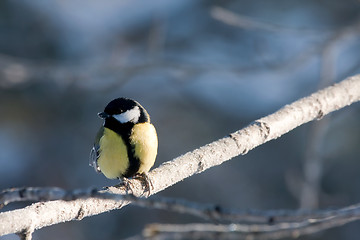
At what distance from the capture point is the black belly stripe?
9.02 ft

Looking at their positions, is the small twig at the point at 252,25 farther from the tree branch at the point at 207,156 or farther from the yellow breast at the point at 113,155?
the yellow breast at the point at 113,155

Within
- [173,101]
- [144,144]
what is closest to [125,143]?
[144,144]

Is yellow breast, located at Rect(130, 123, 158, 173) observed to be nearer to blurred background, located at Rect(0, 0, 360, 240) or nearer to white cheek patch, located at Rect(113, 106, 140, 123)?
white cheek patch, located at Rect(113, 106, 140, 123)

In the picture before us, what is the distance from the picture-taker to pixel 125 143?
281 centimetres

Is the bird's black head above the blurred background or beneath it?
beneath

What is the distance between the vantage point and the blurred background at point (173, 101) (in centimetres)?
612

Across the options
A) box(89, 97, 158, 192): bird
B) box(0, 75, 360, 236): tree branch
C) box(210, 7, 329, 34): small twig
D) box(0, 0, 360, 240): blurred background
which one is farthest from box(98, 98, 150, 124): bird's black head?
box(0, 0, 360, 240): blurred background

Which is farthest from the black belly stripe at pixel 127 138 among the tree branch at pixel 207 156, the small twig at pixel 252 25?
the small twig at pixel 252 25

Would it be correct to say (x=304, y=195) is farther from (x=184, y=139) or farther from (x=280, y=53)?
(x=280, y=53)

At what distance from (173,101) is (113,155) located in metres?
4.68

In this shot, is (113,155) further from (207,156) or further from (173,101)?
(173,101)

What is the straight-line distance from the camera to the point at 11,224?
146 centimetres

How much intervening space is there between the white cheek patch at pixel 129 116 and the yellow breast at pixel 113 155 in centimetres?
9

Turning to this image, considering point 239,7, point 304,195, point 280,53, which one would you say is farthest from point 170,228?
point 239,7
